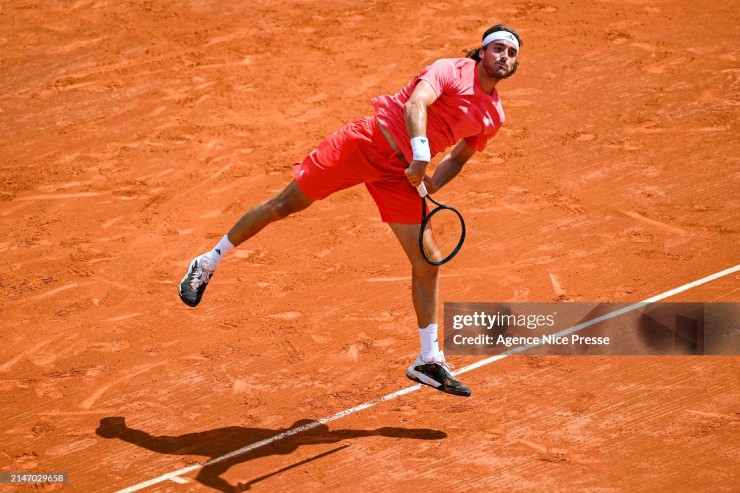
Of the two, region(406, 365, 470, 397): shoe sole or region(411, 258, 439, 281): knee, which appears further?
region(406, 365, 470, 397): shoe sole

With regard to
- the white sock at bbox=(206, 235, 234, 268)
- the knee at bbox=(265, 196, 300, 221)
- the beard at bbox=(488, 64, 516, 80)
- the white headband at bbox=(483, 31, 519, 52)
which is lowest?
the white sock at bbox=(206, 235, 234, 268)

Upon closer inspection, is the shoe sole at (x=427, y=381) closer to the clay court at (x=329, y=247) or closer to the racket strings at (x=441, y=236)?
the clay court at (x=329, y=247)

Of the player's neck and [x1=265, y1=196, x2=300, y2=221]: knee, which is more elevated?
the player's neck

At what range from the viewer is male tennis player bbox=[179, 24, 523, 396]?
21.3ft

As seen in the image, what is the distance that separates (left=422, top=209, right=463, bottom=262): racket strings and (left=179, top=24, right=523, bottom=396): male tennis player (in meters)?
0.09

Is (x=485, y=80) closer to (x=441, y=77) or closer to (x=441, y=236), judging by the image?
(x=441, y=77)

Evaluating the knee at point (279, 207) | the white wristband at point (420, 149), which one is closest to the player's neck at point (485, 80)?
the white wristband at point (420, 149)

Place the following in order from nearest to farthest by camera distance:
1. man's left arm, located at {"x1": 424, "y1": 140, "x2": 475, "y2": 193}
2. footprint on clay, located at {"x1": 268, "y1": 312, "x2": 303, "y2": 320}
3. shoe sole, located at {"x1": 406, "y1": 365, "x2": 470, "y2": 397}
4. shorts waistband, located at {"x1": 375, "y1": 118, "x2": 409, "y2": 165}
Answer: shorts waistband, located at {"x1": 375, "y1": 118, "x2": 409, "y2": 165}
shoe sole, located at {"x1": 406, "y1": 365, "x2": 470, "y2": 397}
man's left arm, located at {"x1": 424, "y1": 140, "x2": 475, "y2": 193}
footprint on clay, located at {"x1": 268, "y1": 312, "x2": 303, "y2": 320}

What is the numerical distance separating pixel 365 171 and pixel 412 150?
59 centimetres

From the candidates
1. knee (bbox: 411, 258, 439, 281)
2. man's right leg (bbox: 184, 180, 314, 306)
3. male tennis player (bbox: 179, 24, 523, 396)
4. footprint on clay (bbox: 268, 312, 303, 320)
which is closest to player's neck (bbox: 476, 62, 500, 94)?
male tennis player (bbox: 179, 24, 523, 396)

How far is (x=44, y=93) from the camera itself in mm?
11594

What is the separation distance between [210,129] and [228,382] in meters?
4.23

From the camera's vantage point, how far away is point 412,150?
6277mm
